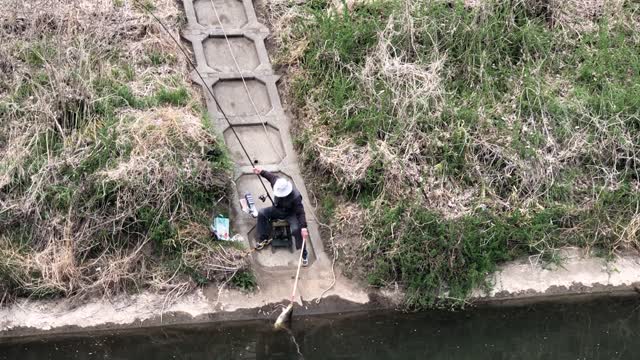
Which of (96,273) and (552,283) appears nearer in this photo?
(96,273)

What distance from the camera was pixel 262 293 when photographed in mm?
8750

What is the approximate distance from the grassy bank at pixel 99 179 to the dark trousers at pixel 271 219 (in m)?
0.42

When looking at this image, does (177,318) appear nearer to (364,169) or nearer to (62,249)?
(62,249)

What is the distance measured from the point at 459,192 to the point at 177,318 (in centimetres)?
352

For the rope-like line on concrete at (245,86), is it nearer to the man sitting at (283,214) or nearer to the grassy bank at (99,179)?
the grassy bank at (99,179)

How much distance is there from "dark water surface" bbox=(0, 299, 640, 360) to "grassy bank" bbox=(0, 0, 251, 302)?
0.55m

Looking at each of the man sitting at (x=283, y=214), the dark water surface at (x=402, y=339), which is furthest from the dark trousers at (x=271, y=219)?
the dark water surface at (x=402, y=339)

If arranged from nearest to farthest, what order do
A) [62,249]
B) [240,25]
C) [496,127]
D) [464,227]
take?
[62,249] → [464,227] → [496,127] → [240,25]

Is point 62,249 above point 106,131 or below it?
below

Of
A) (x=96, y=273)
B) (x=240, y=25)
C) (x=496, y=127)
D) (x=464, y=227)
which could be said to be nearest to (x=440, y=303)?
(x=464, y=227)

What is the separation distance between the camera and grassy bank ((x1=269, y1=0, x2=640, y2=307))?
910 cm

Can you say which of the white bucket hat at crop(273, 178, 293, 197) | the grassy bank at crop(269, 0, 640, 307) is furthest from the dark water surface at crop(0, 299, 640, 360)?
the white bucket hat at crop(273, 178, 293, 197)

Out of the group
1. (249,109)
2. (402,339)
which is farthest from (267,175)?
(402,339)

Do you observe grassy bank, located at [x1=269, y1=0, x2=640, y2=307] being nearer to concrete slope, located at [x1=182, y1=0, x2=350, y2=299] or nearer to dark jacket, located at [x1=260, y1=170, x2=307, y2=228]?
concrete slope, located at [x1=182, y1=0, x2=350, y2=299]
